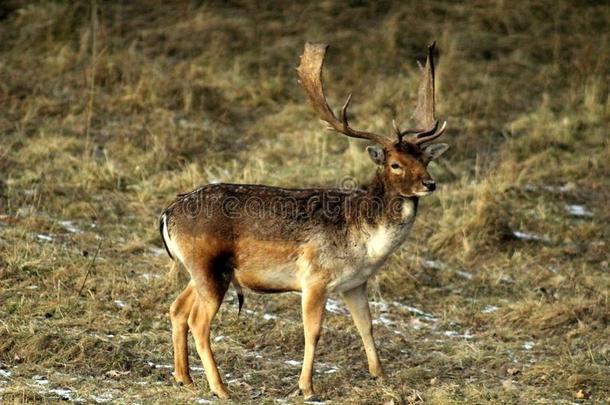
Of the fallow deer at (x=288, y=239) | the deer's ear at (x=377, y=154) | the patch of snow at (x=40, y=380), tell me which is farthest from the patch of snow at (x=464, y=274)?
the patch of snow at (x=40, y=380)

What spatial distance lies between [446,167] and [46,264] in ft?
17.5

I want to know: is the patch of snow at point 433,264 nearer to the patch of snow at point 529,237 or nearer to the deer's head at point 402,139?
the patch of snow at point 529,237

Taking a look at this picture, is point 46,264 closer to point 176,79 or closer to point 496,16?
point 176,79

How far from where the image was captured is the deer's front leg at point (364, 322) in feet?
29.3

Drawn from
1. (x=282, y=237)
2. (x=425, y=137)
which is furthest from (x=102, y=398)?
(x=425, y=137)

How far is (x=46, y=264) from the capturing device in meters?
10.6

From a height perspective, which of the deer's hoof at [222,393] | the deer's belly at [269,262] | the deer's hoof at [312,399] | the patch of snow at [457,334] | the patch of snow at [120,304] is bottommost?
the patch of snow at [457,334]

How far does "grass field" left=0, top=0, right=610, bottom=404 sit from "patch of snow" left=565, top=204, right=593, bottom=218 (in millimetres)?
45

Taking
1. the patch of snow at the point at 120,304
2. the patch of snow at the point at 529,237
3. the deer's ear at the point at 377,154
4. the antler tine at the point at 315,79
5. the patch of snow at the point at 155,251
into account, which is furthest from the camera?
the patch of snow at the point at 529,237

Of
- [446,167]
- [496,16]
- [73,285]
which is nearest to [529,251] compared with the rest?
[446,167]

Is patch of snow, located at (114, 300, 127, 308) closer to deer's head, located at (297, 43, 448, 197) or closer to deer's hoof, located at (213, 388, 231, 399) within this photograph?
deer's hoof, located at (213, 388, 231, 399)

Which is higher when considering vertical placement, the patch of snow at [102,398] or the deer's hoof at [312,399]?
the patch of snow at [102,398]

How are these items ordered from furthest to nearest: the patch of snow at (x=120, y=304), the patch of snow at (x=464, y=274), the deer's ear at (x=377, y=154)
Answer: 1. the patch of snow at (x=464, y=274)
2. the patch of snow at (x=120, y=304)
3. the deer's ear at (x=377, y=154)

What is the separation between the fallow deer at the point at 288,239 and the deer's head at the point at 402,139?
0.01 meters
